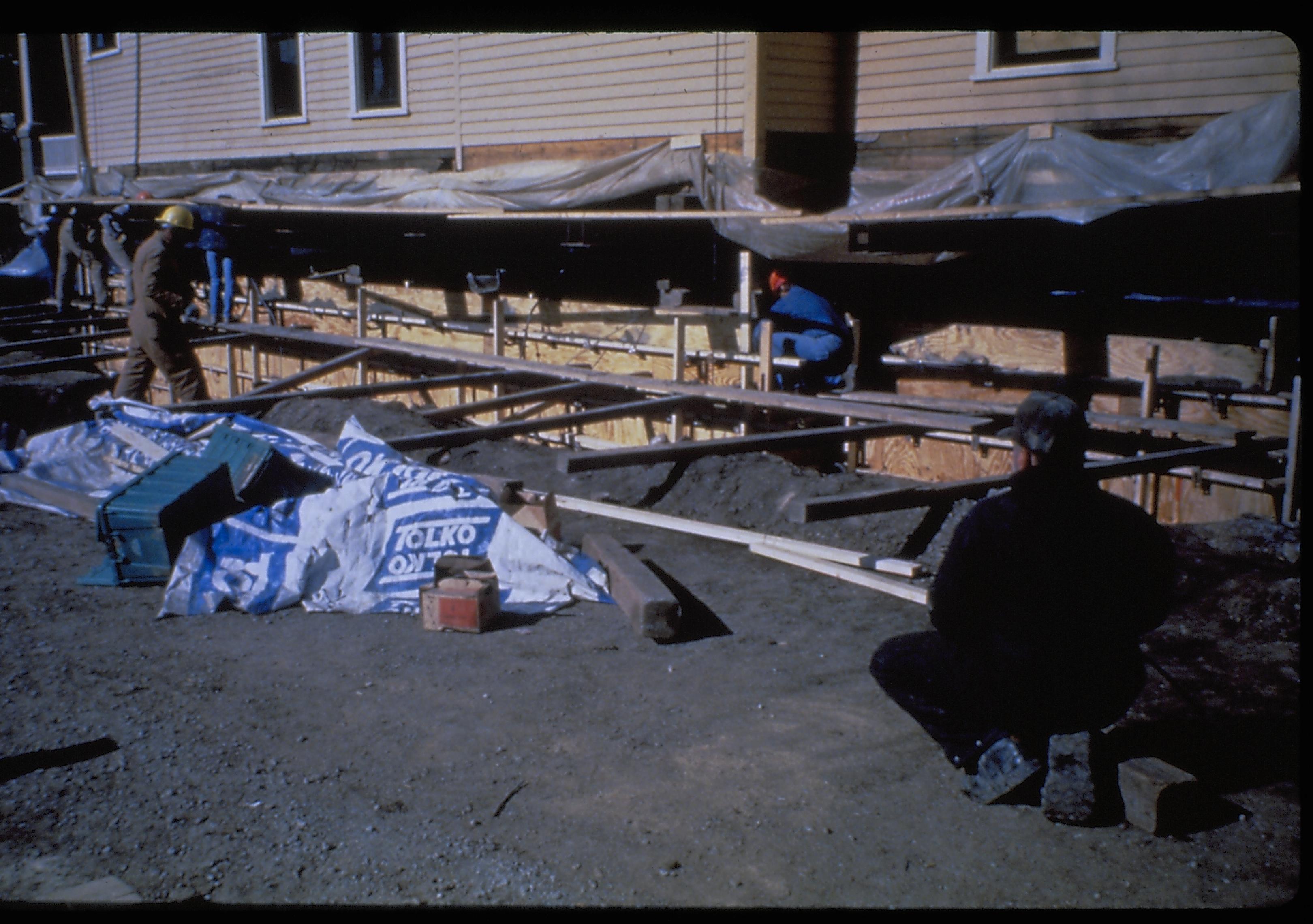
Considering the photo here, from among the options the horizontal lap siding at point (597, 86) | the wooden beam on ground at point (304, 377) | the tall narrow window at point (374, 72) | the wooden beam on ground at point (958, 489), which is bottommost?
the wooden beam on ground at point (958, 489)

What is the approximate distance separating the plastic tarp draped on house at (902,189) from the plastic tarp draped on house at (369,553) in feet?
15.1

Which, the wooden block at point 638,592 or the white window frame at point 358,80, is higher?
the white window frame at point 358,80

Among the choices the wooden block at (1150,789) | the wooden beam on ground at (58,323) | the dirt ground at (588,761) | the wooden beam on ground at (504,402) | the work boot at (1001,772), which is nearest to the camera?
the dirt ground at (588,761)

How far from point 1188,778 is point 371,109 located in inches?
586

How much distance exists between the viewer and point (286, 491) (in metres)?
6.85

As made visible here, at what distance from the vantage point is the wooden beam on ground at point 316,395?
8.48 m

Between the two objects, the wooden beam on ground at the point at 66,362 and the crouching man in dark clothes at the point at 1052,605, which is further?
the wooden beam on ground at the point at 66,362

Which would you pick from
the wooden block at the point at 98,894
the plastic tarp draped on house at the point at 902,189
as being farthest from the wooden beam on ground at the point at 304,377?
the wooden block at the point at 98,894

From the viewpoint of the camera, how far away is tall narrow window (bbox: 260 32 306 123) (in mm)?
16969

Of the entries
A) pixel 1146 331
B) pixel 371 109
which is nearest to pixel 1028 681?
pixel 1146 331

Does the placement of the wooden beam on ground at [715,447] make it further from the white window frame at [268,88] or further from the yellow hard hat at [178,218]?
the white window frame at [268,88]

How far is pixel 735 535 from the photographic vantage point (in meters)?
7.25

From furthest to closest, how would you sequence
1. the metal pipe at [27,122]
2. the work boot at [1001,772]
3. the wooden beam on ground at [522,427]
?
the metal pipe at [27,122] < the wooden beam on ground at [522,427] < the work boot at [1001,772]

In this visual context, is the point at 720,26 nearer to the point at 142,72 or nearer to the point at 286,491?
the point at 286,491
